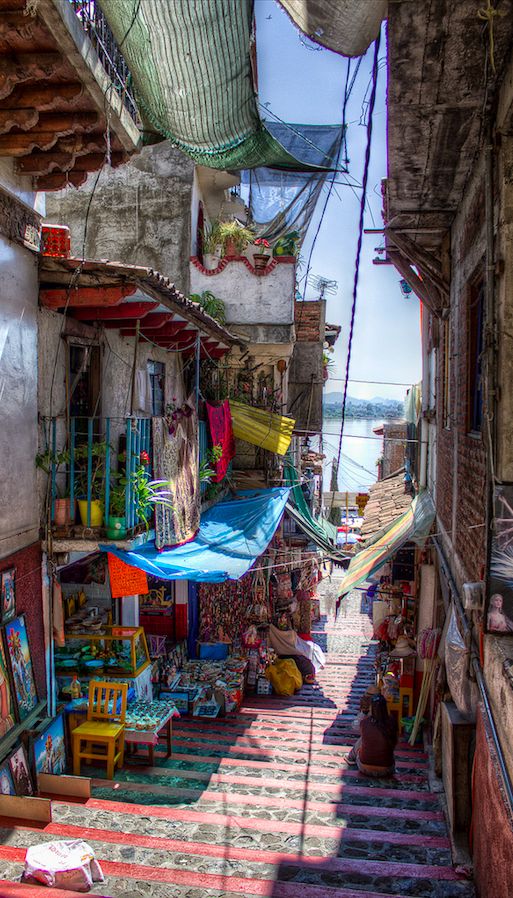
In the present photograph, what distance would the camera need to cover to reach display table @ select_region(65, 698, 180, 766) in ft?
28.2

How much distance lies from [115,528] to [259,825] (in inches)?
153

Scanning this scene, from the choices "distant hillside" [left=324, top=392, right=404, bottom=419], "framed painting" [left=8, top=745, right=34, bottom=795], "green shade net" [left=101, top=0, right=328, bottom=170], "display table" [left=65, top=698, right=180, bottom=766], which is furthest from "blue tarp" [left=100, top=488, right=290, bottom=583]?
"distant hillside" [left=324, top=392, right=404, bottom=419]

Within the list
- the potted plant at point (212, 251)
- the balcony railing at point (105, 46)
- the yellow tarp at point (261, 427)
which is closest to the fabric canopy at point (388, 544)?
the yellow tarp at point (261, 427)

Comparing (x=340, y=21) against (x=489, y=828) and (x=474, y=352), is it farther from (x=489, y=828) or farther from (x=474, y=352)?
(x=489, y=828)

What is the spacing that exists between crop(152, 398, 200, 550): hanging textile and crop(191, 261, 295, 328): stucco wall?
16.8 feet

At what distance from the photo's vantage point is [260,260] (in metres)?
15.4

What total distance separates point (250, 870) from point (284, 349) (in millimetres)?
11676

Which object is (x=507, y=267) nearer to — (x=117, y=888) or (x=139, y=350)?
(x=117, y=888)

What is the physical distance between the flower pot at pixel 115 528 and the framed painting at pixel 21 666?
1.44 metres

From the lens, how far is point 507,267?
4.74m

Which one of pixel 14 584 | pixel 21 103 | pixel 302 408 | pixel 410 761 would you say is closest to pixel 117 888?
pixel 14 584

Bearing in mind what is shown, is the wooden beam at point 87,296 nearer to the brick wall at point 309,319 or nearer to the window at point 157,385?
the window at point 157,385

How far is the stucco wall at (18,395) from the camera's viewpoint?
275 inches

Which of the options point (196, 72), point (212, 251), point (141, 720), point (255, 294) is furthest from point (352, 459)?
point (196, 72)
